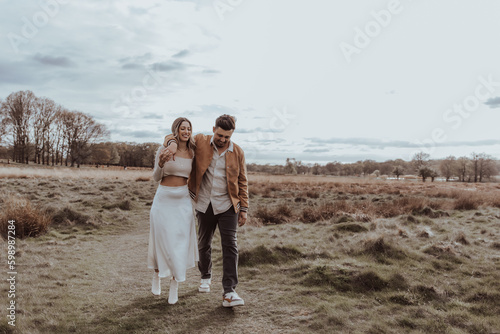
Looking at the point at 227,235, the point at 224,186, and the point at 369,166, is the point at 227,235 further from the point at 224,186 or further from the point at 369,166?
the point at 369,166

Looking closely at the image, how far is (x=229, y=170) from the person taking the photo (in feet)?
14.1

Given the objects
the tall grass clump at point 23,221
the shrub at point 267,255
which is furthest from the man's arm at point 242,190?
the tall grass clump at point 23,221

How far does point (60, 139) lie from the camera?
2034 inches

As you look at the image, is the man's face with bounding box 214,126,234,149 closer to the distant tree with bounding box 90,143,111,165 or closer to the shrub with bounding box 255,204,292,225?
the shrub with bounding box 255,204,292,225

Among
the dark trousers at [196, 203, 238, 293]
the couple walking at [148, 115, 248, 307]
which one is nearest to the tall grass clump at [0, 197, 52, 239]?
the couple walking at [148, 115, 248, 307]

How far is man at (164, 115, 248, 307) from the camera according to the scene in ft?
14.0

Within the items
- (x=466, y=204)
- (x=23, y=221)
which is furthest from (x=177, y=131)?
(x=466, y=204)

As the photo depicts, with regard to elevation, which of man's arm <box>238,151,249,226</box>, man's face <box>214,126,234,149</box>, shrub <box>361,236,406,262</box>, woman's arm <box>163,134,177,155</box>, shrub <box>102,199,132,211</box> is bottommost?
shrub <box>102,199,132,211</box>

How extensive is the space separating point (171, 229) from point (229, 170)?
3.23ft

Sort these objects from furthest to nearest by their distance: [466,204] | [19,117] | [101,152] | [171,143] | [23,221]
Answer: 1. [101,152]
2. [19,117]
3. [466,204]
4. [23,221]
5. [171,143]

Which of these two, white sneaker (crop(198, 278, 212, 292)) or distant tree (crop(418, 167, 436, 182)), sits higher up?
distant tree (crop(418, 167, 436, 182))

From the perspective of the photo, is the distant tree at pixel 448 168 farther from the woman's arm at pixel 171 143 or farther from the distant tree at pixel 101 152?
the woman's arm at pixel 171 143

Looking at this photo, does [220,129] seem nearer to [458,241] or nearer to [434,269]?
[434,269]

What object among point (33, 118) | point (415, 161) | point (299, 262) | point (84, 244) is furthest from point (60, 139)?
point (415, 161)
